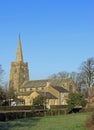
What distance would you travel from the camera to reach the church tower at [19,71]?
546ft

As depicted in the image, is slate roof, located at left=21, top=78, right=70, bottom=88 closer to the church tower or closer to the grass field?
the church tower

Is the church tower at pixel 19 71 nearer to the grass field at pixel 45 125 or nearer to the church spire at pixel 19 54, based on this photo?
the church spire at pixel 19 54

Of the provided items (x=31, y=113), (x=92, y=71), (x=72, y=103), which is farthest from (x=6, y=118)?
(x=92, y=71)

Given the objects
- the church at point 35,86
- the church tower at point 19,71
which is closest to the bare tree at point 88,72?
the church at point 35,86

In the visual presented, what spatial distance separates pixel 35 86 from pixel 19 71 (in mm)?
30529

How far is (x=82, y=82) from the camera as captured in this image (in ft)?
374

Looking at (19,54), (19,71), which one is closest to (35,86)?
(19,71)

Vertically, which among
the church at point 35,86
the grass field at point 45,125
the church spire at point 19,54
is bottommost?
the grass field at point 45,125

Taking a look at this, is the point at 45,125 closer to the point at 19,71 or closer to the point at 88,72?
the point at 88,72

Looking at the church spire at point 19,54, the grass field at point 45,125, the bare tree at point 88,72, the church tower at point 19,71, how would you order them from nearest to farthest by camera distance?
the grass field at point 45,125
the bare tree at point 88,72
the church tower at point 19,71
the church spire at point 19,54

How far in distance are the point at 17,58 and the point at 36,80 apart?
118ft

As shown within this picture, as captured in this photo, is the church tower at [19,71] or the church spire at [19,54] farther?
the church spire at [19,54]

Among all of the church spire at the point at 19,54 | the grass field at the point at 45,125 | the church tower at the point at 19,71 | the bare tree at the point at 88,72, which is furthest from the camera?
the church spire at the point at 19,54

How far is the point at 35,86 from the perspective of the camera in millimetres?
140875
